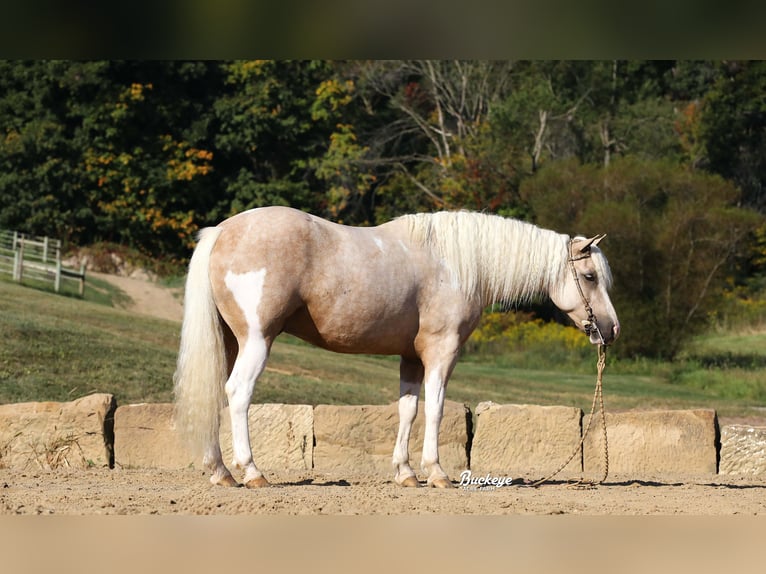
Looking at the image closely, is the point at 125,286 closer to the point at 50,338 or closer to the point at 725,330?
the point at 50,338

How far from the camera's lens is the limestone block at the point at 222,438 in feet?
33.7

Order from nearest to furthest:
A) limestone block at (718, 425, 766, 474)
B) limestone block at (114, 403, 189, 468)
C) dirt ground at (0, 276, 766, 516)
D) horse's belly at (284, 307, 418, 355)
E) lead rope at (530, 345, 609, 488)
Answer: dirt ground at (0, 276, 766, 516)
horse's belly at (284, 307, 418, 355)
lead rope at (530, 345, 609, 488)
limestone block at (114, 403, 189, 468)
limestone block at (718, 425, 766, 474)

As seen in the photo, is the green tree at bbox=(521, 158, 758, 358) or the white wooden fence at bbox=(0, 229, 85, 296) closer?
the green tree at bbox=(521, 158, 758, 358)

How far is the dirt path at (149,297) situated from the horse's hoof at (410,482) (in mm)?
18102

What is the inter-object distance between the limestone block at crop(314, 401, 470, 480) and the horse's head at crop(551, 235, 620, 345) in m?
1.73

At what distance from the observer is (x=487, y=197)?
34594 millimetres

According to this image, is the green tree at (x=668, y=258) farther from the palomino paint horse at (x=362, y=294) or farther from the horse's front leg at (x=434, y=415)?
the horse's front leg at (x=434, y=415)

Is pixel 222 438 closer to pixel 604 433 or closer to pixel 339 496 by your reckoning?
pixel 339 496

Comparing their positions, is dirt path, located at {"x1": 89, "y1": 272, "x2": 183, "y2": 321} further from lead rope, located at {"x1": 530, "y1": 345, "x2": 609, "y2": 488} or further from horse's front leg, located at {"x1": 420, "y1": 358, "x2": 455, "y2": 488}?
horse's front leg, located at {"x1": 420, "y1": 358, "x2": 455, "y2": 488}

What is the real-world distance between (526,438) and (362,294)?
9.49 feet

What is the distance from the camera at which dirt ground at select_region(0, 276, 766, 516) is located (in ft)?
23.4

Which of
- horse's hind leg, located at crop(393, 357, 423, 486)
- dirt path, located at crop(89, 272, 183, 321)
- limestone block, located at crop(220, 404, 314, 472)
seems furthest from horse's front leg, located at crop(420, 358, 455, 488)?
dirt path, located at crop(89, 272, 183, 321)

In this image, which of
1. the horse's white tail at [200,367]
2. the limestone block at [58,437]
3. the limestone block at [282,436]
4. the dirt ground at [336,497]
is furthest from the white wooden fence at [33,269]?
the horse's white tail at [200,367]

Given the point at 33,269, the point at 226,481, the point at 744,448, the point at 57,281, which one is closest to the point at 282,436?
the point at 226,481
